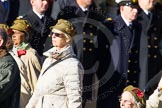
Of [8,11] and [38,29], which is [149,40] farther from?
[8,11]

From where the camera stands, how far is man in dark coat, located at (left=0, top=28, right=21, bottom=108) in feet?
42.0

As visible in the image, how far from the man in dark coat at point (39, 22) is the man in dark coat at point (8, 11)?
1.20 feet

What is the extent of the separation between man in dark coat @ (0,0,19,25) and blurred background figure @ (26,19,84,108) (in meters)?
2.06

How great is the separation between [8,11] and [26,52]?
1.25 metres

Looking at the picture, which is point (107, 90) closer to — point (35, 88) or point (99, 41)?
point (99, 41)

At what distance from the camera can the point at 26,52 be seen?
48.1 feet

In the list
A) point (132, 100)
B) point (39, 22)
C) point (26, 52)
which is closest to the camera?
point (132, 100)

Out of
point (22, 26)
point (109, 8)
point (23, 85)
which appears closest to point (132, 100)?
point (23, 85)

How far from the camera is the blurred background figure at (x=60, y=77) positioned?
1319 centimetres

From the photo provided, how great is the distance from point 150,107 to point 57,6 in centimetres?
311

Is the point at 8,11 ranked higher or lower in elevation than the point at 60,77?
higher

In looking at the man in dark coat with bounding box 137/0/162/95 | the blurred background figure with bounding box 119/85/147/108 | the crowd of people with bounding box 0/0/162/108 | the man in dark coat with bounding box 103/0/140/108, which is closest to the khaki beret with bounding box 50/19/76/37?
the crowd of people with bounding box 0/0/162/108

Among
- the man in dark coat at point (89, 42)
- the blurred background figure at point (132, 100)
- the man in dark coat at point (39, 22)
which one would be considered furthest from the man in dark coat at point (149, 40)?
the blurred background figure at point (132, 100)

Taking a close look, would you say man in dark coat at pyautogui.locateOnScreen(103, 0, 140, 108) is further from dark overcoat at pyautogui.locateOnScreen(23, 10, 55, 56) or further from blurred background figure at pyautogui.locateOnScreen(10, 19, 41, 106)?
blurred background figure at pyautogui.locateOnScreen(10, 19, 41, 106)
